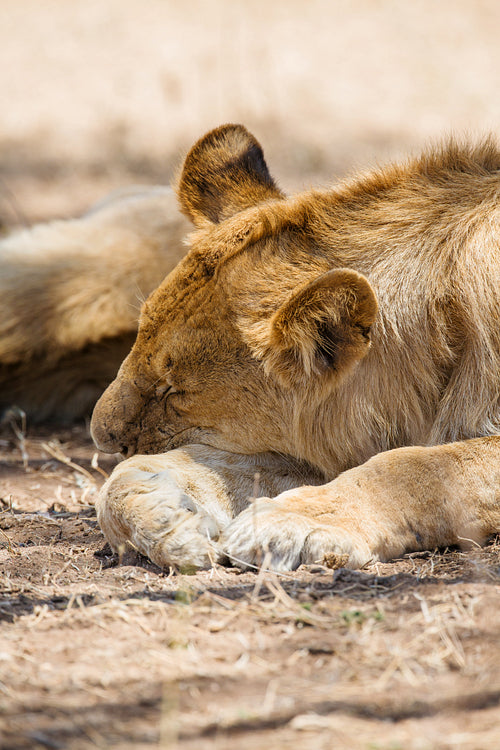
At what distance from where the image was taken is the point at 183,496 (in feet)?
9.80

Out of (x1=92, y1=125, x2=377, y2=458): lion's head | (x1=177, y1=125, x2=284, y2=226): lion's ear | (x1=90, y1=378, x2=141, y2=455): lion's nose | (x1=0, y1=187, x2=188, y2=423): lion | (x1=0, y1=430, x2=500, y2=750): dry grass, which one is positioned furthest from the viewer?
(x1=0, y1=187, x2=188, y2=423): lion

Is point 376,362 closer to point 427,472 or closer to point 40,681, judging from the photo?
point 427,472

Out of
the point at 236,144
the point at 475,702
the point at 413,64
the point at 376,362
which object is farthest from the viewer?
the point at 413,64

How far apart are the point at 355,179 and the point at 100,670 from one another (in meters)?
2.17

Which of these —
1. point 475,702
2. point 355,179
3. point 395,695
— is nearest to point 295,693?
point 395,695

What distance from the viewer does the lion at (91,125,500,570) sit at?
9.34 feet

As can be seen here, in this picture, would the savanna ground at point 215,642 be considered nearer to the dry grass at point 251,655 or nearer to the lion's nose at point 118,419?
the dry grass at point 251,655

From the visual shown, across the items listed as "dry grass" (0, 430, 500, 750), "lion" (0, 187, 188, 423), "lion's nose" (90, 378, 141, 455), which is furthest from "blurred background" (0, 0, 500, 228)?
"dry grass" (0, 430, 500, 750)

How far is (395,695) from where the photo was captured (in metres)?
1.89

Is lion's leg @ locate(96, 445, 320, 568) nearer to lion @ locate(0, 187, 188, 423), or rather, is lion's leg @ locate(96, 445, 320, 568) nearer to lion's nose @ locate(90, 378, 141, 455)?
lion's nose @ locate(90, 378, 141, 455)

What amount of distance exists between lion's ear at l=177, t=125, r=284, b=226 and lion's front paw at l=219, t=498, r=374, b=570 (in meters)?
1.39

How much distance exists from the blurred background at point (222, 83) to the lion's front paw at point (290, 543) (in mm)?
5768

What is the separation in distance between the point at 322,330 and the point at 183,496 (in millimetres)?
753

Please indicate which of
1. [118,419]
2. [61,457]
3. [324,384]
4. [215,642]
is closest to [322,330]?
[324,384]
